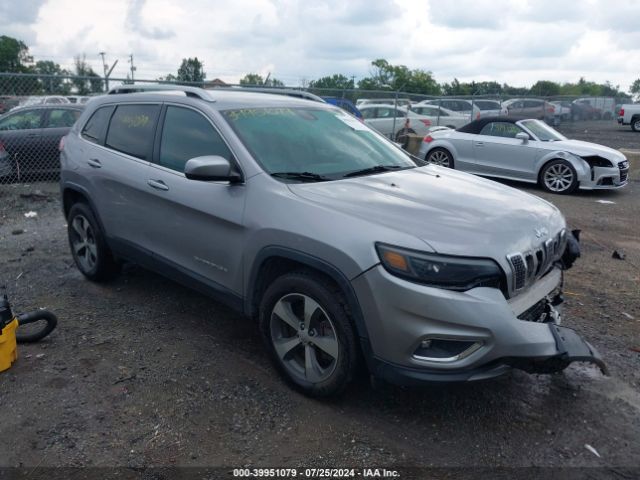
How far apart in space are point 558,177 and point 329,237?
8918 millimetres

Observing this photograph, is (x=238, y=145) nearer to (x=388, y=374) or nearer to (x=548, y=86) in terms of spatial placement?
(x=388, y=374)

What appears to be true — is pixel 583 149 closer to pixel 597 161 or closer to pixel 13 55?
pixel 597 161

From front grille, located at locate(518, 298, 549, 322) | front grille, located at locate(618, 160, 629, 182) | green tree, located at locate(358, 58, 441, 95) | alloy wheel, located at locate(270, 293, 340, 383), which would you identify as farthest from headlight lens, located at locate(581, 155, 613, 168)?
green tree, located at locate(358, 58, 441, 95)

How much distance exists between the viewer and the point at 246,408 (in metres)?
3.33

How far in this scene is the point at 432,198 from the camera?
11.4ft

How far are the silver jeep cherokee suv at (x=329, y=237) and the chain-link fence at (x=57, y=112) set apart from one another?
1783 millimetres

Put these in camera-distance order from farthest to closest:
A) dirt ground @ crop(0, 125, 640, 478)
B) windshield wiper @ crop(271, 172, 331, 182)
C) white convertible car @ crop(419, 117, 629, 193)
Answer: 1. white convertible car @ crop(419, 117, 629, 193)
2. windshield wiper @ crop(271, 172, 331, 182)
3. dirt ground @ crop(0, 125, 640, 478)

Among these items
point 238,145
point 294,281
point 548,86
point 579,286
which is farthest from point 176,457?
point 548,86

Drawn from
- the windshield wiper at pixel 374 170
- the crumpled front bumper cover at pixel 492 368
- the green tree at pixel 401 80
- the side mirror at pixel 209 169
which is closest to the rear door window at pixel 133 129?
the side mirror at pixel 209 169

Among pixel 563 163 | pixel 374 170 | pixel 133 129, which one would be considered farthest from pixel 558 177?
pixel 133 129

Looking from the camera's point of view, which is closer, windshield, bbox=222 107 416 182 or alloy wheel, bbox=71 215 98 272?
windshield, bbox=222 107 416 182

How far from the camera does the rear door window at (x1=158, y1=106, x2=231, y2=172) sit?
387cm

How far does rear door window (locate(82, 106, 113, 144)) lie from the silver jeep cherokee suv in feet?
0.22

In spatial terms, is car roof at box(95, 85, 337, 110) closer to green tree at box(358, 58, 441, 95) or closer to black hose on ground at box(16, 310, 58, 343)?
black hose on ground at box(16, 310, 58, 343)
